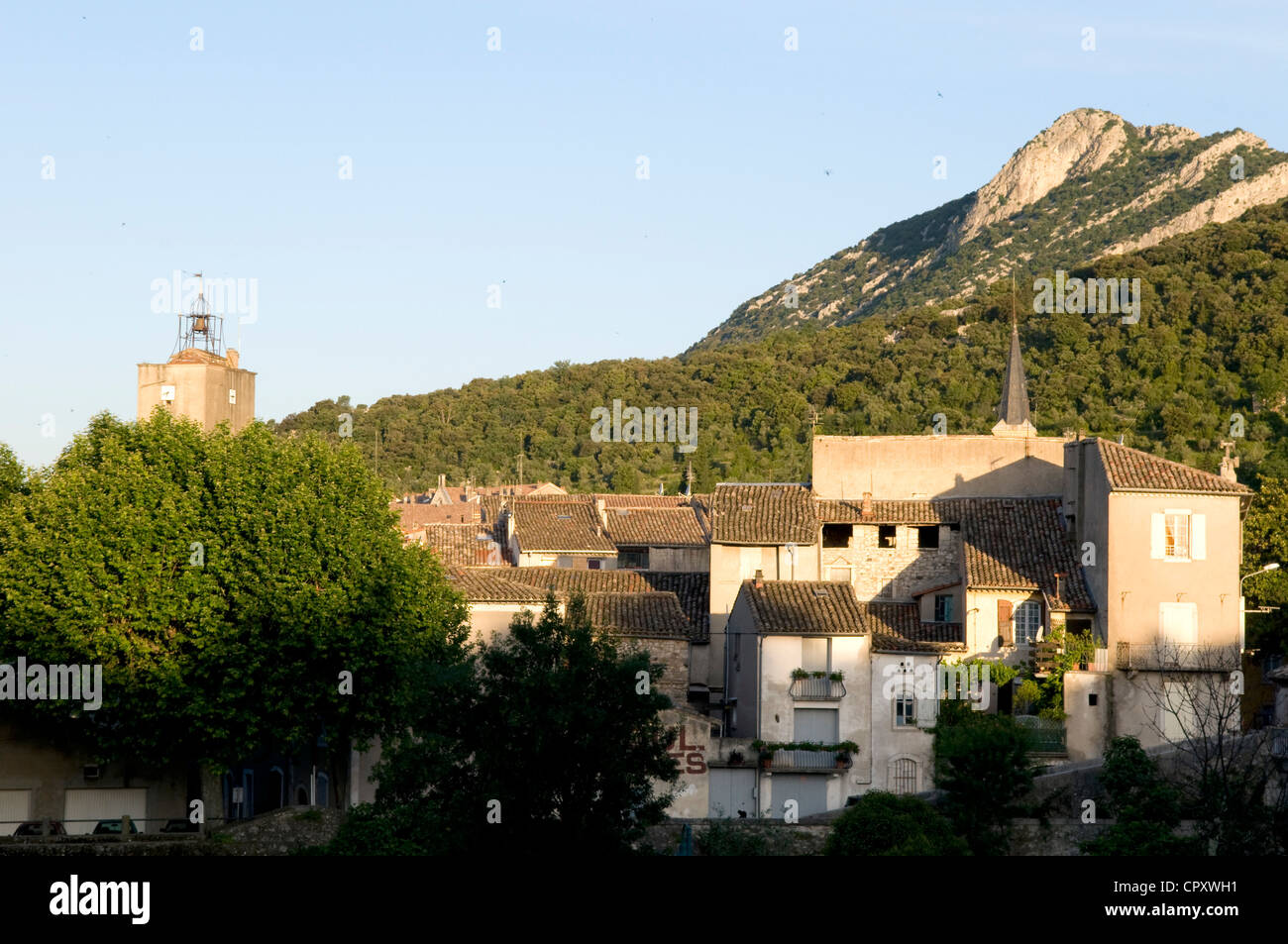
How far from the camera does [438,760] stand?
27812 millimetres

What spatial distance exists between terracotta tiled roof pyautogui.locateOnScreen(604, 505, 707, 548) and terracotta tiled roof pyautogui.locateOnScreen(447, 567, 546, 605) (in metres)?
14.8

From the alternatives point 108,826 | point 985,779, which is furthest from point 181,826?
point 985,779

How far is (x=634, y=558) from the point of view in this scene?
6322cm

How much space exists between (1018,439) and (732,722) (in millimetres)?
14314

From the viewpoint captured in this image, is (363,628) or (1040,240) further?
(1040,240)

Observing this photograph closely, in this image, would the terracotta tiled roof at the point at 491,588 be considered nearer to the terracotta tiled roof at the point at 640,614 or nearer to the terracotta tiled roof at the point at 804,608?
the terracotta tiled roof at the point at 640,614

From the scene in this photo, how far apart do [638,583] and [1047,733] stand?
13.9 m

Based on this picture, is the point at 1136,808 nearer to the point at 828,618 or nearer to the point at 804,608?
the point at 828,618

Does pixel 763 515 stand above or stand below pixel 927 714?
above

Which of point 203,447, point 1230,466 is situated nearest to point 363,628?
point 203,447

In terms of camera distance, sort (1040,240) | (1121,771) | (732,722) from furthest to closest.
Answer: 1. (1040,240)
2. (732,722)
3. (1121,771)

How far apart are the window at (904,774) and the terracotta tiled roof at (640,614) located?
6.62 meters
